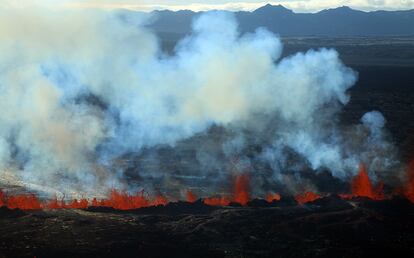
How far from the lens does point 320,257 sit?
21.2 m

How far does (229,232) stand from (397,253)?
767 centimetres

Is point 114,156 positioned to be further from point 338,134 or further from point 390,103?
point 390,103

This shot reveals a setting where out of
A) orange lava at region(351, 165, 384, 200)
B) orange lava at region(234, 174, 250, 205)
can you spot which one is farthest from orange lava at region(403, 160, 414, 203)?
orange lava at region(234, 174, 250, 205)

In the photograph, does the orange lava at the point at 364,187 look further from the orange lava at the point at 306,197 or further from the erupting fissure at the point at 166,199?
the orange lava at the point at 306,197

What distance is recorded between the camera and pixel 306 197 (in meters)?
30.8

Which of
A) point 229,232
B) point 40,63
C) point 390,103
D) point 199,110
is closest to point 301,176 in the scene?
point 229,232

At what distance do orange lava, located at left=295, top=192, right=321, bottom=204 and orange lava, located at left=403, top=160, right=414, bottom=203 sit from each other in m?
5.50

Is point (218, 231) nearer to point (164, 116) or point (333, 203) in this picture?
point (333, 203)

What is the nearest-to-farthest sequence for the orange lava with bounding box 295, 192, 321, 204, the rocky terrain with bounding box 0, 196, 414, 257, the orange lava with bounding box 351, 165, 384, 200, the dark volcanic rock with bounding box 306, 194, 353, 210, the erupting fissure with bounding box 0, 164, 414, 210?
the rocky terrain with bounding box 0, 196, 414, 257 < the dark volcanic rock with bounding box 306, 194, 353, 210 < the erupting fissure with bounding box 0, 164, 414, 210 < the orange lava with bounding box 295, 192, 321, 204 < the orange lava with bounding box 351, 165, 384, 200

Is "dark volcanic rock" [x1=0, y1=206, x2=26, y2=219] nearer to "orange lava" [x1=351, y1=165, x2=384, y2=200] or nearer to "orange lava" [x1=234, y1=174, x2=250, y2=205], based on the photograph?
"orange lava" [x1=234, y1=174, x2=250, y2=205]

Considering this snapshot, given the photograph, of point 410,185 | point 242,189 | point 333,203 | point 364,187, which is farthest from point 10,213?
point 410,185

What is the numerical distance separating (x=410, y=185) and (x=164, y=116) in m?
23.1

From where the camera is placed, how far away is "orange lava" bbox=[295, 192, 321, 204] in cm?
2967

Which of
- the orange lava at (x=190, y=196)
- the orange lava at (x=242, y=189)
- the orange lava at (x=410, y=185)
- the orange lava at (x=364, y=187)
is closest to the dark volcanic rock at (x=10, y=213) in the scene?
A: the orange lava at (x=190, y=196)
